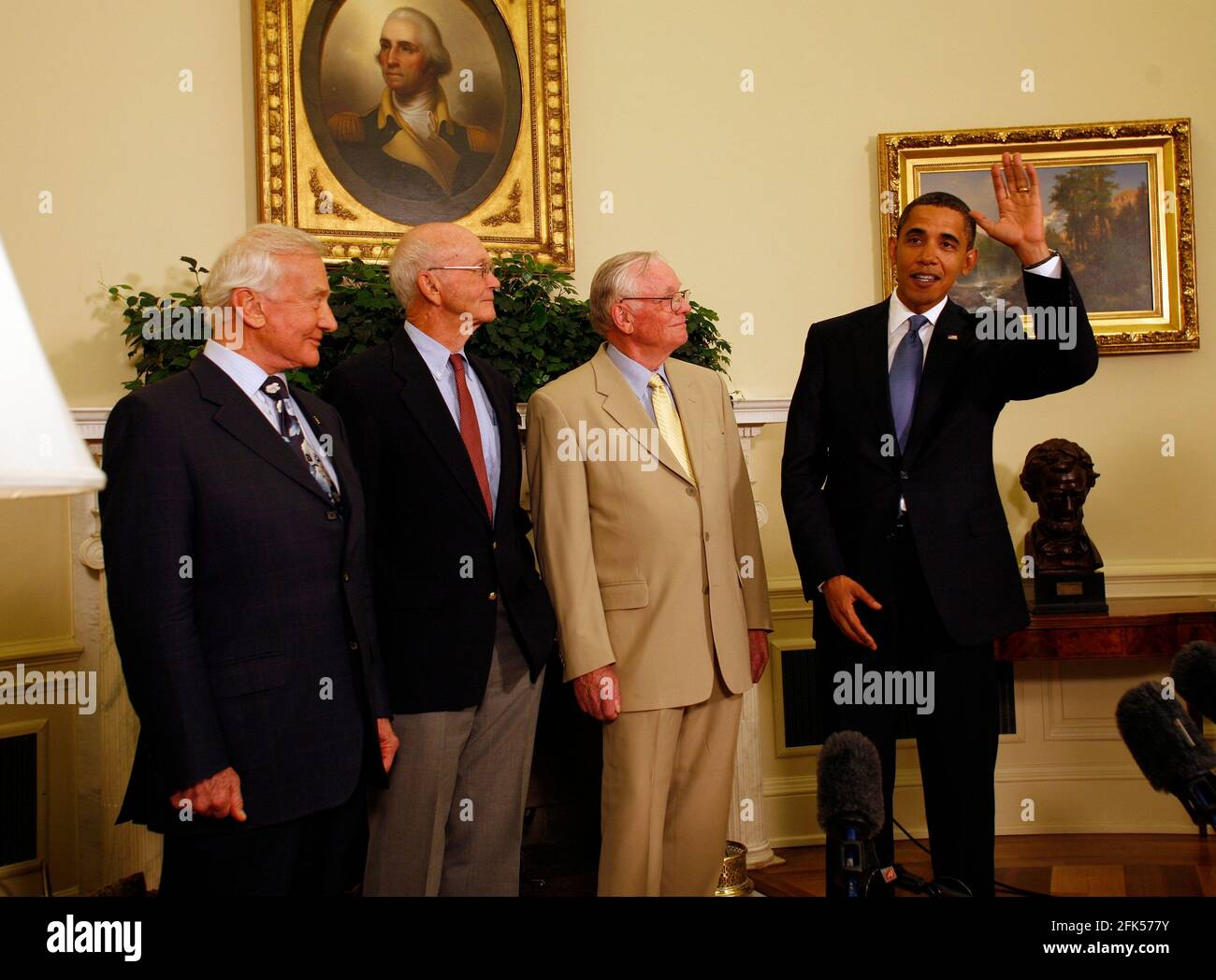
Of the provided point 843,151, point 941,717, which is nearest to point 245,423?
point 941,717

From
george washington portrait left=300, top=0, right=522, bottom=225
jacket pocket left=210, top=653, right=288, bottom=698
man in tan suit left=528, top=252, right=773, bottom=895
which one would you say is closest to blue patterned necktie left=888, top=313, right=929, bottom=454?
man in tan suit left=528, top=252, right=773, bottom=895

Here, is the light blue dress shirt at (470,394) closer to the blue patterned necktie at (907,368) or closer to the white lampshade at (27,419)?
the blue patterned necktie at (907,368)

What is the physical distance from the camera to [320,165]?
15.3ft

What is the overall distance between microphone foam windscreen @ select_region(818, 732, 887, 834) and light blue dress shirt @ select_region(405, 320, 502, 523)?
4.49 feet

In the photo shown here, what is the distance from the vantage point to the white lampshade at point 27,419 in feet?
2.57

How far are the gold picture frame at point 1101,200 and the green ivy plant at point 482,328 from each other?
1.38m

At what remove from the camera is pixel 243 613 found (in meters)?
2.36

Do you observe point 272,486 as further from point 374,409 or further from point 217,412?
point 374,409

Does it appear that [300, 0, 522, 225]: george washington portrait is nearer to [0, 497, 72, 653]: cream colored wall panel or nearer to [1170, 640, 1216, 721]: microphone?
[0, 497, 72, 653]: cream colored wall panel

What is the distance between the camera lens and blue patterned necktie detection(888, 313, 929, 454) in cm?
307

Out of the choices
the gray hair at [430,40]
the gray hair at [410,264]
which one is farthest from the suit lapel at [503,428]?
the gray hair at [430,40]

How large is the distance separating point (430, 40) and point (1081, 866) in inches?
163
